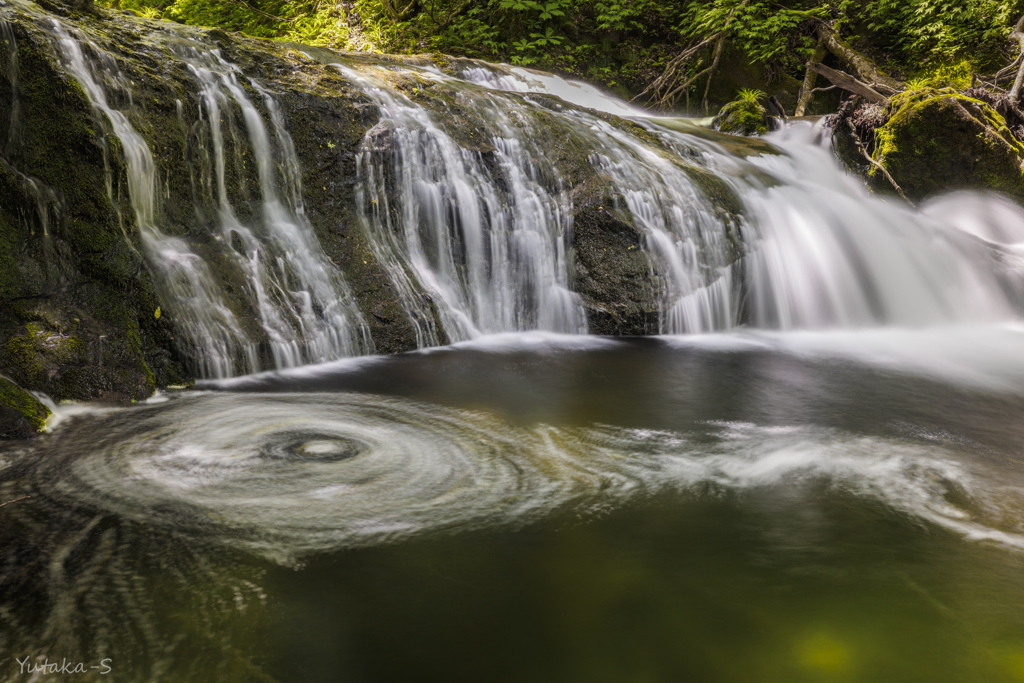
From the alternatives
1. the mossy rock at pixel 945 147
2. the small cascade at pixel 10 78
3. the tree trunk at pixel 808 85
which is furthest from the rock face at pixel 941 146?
the small cascade at pixel 10 78

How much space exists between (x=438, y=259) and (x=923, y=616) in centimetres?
515

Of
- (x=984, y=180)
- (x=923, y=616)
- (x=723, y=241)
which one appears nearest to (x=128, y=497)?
(x=923, y=616)

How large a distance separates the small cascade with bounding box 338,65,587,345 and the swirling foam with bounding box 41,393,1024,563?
2.47 m

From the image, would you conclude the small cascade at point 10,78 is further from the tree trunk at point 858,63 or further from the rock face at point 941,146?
the tree trunk at point 858,63

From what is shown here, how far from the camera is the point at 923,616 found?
2221 mm

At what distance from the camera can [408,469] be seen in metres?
3.29

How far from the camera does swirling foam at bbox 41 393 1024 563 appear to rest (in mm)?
2783

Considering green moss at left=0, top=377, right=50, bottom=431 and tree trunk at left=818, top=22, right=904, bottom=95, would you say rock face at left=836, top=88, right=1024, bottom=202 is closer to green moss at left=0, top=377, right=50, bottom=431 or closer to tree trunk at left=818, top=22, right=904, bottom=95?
tree trunk at left=818, top=22, right=904, bottom=95

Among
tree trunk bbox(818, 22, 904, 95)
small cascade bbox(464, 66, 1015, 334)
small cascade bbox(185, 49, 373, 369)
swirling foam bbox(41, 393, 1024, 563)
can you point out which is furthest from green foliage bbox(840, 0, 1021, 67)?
small cascade bbox(185, 49, 373, 369)

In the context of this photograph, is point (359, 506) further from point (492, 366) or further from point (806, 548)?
point (492, 366)

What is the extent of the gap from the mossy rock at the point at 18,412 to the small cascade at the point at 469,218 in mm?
3125

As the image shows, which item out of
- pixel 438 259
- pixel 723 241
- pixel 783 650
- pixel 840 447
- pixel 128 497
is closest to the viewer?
pixel 783 650

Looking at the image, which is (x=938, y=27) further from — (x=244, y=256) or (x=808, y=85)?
(x=244, y=256)

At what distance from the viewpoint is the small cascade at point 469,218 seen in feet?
21.0
